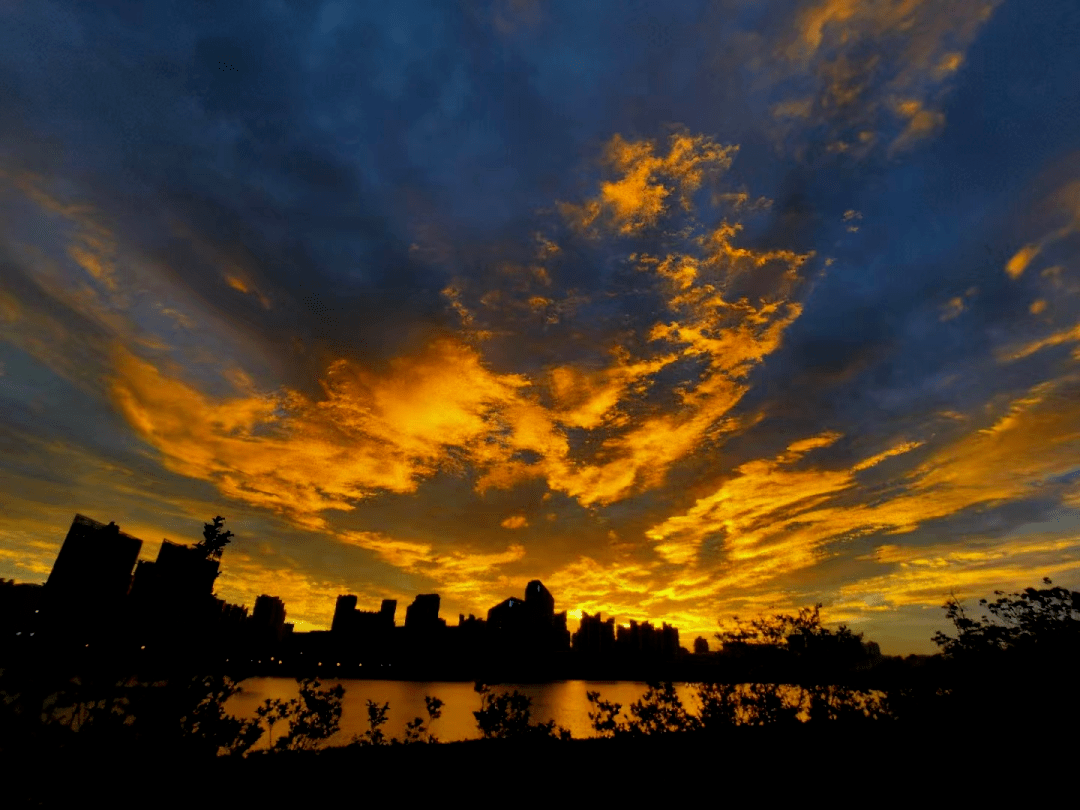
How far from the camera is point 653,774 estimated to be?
1323cm

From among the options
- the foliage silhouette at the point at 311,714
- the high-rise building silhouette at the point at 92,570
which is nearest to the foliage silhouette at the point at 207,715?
the high-rise building silhouette at the point at 92,570

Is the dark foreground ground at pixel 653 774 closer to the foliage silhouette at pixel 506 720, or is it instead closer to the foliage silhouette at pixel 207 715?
the foliage silhouette at pixel 207 715

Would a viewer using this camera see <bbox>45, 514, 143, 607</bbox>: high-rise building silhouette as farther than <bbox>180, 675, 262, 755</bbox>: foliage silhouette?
Yes

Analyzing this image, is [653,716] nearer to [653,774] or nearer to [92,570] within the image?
[653,774]

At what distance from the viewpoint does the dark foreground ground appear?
1064cm

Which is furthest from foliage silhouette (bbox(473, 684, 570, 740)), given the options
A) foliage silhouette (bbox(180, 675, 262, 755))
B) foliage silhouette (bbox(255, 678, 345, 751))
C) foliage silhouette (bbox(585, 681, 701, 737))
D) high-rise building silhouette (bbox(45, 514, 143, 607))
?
high-rise building silhouette (bbox(45, 514, 143, 607))

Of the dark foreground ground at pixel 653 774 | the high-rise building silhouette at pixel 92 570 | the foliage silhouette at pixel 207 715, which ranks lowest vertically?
the dark foreground ground at pixel 653 774

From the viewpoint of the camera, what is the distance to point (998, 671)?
1923 cm

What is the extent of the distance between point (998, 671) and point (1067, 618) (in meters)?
3.64

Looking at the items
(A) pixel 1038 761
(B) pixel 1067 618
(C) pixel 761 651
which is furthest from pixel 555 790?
(B) pixel 1067 618

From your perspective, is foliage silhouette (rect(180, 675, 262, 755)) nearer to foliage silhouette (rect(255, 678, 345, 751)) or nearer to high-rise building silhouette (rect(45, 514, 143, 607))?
high-rise building silhouette (rect(45, 514, 143, 607))

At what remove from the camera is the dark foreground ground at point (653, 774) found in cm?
1064

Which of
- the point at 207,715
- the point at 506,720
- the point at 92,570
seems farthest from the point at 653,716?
the point at 92,570

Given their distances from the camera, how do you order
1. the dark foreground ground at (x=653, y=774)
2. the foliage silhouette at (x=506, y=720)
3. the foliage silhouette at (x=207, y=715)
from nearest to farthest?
the foliage silhouette at (x=207, y=715) < the dark foreground ground at (x=653, y=774) < the foliage silhouette at (x=506, y=720)
